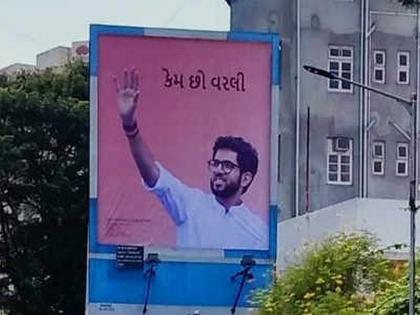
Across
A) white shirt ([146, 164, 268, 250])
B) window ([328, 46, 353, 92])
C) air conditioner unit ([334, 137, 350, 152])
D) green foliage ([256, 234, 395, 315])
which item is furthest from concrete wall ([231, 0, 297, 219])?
green foliage ([256, 234, 395, 315])

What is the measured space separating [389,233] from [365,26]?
661 inches

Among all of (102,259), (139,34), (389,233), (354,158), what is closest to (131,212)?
(102,259)

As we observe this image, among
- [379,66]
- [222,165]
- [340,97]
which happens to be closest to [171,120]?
[222,165]

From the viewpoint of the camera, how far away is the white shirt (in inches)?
1199

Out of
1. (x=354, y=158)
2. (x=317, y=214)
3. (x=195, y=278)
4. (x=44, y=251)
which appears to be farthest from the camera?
(x=354, y=158)

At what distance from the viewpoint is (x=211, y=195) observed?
3064 centimetres

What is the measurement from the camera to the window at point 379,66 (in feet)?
140

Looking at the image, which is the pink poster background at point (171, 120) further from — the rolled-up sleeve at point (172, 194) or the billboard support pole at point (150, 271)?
the billboard support pole at point (150, 271)

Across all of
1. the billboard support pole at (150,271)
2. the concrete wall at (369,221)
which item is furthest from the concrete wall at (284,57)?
the concrete wall at (369,221)

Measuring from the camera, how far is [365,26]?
42531 millimetres

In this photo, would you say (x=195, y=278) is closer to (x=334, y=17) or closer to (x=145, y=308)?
(x=145, y=308)

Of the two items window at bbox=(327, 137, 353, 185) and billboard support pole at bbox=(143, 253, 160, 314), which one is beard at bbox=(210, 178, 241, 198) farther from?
window at bbox=(327, 137, 353, 185)

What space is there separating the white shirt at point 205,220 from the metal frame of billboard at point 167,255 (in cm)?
19

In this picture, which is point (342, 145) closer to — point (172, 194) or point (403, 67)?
point (403, 67)
